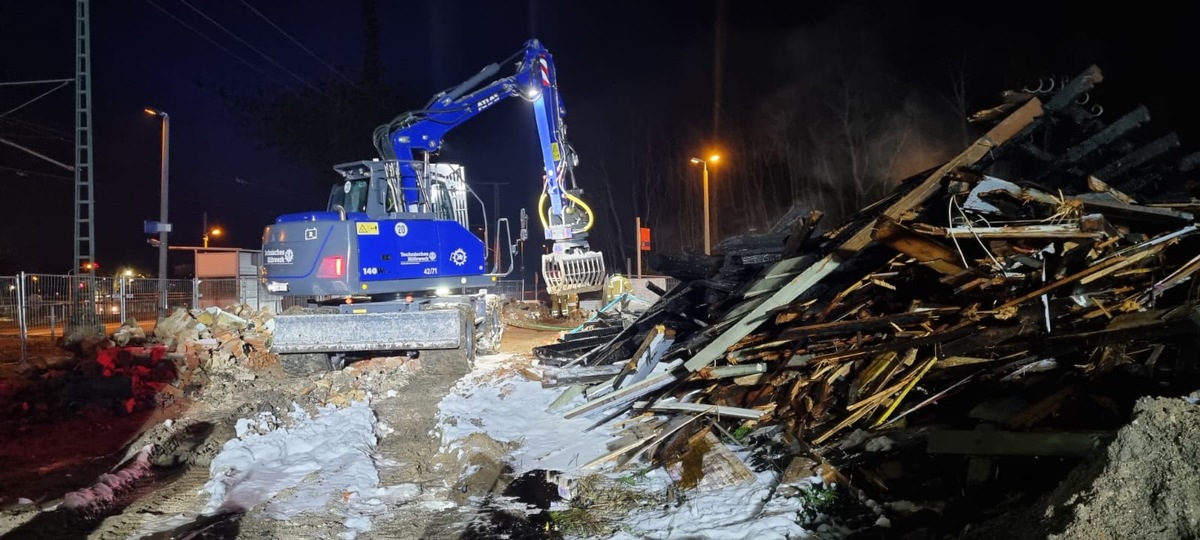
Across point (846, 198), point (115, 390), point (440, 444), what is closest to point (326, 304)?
point (115, 390)

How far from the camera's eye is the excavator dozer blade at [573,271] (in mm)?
Answer: 14000

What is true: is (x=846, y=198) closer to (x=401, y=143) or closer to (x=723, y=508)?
(x=401, y=143)

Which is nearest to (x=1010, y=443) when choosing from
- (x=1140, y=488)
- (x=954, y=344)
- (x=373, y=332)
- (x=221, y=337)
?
(x=954, y=344)

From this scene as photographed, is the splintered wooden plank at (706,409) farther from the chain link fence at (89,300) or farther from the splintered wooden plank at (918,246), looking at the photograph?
the chain link fence at (89,300)

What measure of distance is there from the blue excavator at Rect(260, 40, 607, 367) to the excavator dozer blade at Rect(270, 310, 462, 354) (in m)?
0.01

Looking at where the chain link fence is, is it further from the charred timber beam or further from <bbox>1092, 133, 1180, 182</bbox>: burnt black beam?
<bbox>1092, 133, 1180, 182</bbox>: burnt black beam

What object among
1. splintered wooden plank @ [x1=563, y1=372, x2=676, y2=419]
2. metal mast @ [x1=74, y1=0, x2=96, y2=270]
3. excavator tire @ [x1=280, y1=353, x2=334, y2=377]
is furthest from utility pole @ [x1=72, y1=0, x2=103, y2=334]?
splintered wooden plank @ [x1=563, y1=372, x2=676, y2=419]

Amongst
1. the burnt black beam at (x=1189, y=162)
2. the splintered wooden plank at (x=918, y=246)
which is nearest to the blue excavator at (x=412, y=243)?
the splintered wooden plank at (x=918, y=246)

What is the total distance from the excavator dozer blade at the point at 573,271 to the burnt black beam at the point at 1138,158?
28.3 feet

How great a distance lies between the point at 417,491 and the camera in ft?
19.9

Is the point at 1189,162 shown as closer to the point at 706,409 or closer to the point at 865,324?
the point at 865,324

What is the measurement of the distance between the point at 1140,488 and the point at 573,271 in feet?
37.7

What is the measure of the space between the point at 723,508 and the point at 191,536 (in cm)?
398

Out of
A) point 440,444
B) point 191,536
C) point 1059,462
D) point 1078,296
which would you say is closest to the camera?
point 1059,462
